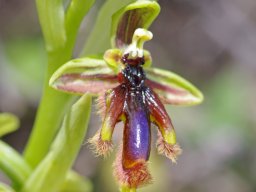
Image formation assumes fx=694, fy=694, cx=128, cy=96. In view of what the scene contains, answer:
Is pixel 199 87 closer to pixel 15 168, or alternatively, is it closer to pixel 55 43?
pixel 15 168

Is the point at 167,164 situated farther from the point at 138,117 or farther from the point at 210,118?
the point at 138,117

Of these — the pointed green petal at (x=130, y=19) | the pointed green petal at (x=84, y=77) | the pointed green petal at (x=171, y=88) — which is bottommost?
the pointed green petal at (x=171, y=88)

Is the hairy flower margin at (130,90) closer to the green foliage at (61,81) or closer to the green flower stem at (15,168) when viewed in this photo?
the green foliage at (61,81)

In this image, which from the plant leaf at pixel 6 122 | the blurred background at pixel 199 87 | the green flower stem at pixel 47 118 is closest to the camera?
the green flower stem at pixel 47 118

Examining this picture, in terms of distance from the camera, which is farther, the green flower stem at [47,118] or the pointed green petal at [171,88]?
the pointed green petal at [171,88]

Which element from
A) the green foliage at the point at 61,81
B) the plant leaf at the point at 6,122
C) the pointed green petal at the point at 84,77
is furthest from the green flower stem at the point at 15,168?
the pointed green petal at the point at 84,77

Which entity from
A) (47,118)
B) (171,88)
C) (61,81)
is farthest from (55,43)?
(171,88)

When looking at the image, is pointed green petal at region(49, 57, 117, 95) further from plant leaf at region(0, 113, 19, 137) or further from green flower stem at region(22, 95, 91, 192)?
plant leaf at region(0, 113, 19, 137)

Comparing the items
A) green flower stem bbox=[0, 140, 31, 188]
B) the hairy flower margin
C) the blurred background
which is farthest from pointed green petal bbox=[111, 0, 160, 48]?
the blurred background
